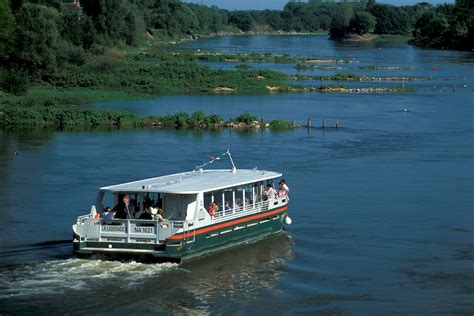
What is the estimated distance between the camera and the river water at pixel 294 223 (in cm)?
2662

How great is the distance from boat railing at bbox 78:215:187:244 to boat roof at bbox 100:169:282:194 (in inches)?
57.0

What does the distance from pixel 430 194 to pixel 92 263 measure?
1888 cm

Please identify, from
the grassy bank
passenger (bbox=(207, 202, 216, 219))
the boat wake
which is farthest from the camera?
the grassy bank

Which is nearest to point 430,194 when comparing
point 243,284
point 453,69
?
point 243,284

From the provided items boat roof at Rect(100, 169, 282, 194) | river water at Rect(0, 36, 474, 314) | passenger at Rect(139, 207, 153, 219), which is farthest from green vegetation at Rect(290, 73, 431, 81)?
passenger at Rect(139, 207, 153, 219)

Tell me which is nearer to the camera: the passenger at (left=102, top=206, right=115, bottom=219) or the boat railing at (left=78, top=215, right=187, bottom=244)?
the boat railing at (left=78, top=215, right=187, bottom=244)

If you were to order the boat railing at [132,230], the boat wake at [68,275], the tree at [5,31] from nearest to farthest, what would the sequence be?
the boat wake at [68,275] < the boat railing at [132,230] < the tree at [5,31]

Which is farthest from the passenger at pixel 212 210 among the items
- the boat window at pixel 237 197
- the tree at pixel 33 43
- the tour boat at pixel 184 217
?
the tree at pixel 33 43

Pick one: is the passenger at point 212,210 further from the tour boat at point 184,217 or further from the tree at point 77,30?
the tree at point 77,30

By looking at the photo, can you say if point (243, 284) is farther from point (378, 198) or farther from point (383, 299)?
point (378, 198)

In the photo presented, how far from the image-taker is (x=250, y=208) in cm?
3262

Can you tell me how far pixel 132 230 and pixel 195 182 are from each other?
3976 mm

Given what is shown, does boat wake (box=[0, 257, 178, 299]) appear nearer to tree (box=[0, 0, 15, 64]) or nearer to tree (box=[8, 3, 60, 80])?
tree (box=[0, 0, 15, 64])

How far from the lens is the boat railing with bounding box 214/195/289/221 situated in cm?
3109
